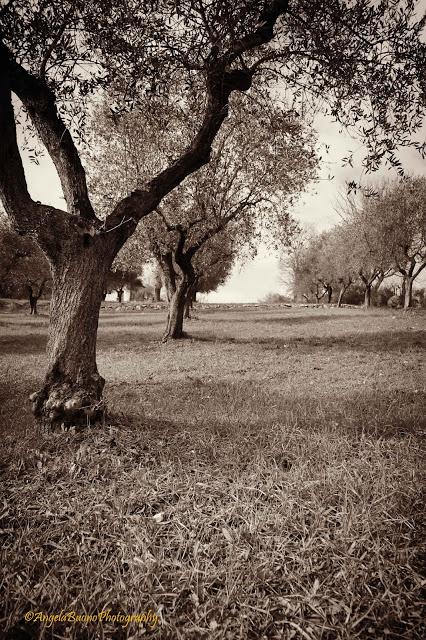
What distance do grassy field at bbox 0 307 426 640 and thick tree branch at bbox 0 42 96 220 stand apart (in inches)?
163

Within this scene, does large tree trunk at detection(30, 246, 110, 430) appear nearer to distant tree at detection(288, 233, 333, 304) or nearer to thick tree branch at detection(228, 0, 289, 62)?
thick tree branch at detection(228, 0, 289, 62)

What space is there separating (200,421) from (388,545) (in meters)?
3.73

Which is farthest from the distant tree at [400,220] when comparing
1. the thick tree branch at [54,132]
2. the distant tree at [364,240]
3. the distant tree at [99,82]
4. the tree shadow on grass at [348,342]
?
the thick tree branch at [54,132]

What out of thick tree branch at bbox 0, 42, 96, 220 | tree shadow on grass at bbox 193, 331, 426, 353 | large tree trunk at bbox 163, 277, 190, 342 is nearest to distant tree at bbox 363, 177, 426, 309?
tree shadow on grass at bbox 193, 331, 426, 353

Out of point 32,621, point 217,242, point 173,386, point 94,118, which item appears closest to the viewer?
point 32,621

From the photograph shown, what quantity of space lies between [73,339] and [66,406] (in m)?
1.14

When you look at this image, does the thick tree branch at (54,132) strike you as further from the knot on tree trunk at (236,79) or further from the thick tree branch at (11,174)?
the knot on tree trunk at (236,79)

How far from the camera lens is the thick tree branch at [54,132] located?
5574 millimetres

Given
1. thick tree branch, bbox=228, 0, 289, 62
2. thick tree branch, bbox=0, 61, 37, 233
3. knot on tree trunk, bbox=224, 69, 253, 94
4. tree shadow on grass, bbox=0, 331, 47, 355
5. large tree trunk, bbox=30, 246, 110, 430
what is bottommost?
tree shadow on grass, bbox=0, 331, 47, 355

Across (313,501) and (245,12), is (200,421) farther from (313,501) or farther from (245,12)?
(245,12)

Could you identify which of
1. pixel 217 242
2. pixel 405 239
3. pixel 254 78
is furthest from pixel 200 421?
pixel 405 239

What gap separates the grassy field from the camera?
2469 mm

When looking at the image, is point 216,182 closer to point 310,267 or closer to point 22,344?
point 22,344

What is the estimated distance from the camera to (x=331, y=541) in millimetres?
3051
